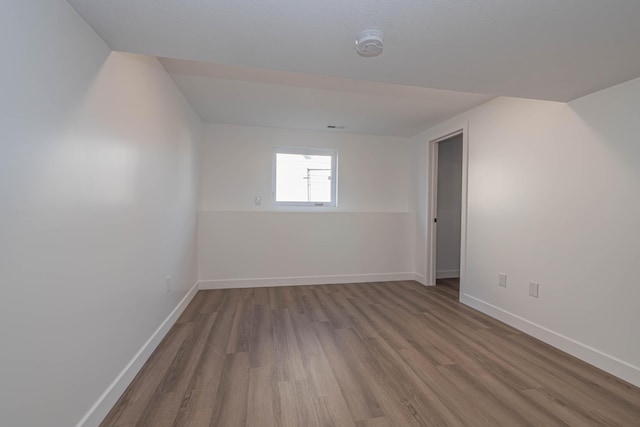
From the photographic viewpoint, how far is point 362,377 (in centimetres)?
178

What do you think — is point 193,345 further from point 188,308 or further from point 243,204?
point 243,204

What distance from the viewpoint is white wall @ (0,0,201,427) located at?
0.89 metres

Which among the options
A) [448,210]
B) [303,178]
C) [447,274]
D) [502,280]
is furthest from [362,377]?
[448,210]

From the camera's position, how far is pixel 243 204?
3.79 meters

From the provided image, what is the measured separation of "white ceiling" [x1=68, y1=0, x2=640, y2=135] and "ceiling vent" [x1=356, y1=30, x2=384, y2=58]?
0.03 metres

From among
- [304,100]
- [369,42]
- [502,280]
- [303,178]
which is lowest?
[502,280]

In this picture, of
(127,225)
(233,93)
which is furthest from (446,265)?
(127,225)

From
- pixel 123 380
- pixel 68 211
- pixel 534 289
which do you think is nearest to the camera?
pixel 68 211

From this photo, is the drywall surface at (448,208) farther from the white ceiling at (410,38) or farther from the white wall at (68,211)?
the white wall at (68,211)

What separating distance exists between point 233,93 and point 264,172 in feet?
4.40

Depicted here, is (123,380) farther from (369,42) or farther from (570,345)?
(570,345)

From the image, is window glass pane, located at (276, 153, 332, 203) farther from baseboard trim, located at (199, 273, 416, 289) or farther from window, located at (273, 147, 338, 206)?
baseboard trim, located at (199, 273, 416, 289)

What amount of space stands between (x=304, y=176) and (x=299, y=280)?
60.6 inches

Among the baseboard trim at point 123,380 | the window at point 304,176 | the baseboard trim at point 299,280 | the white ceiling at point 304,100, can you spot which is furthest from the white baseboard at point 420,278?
the baseboard trim at point 123,380
